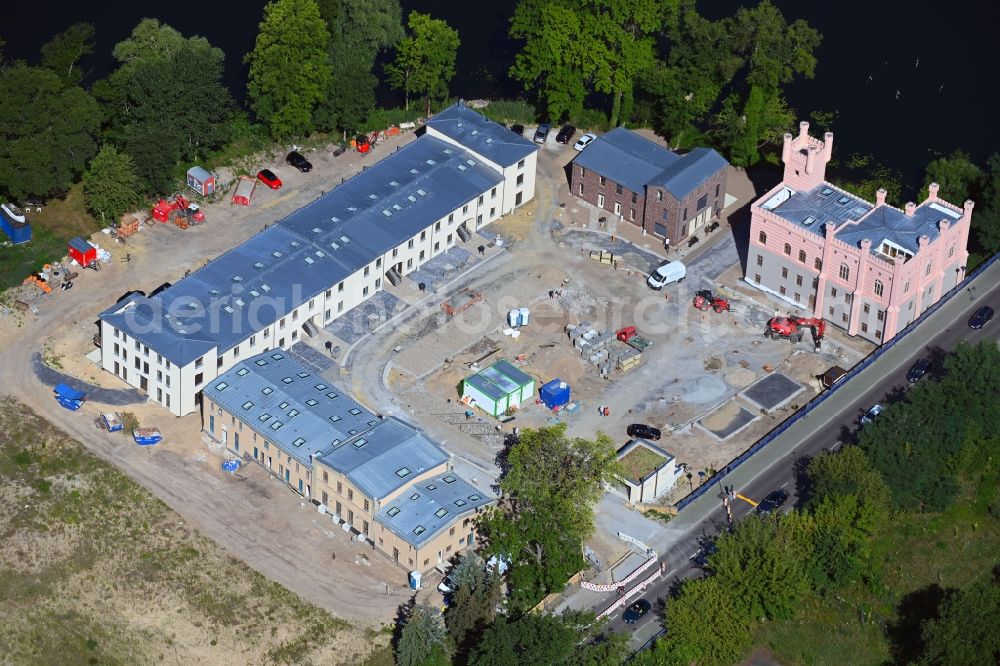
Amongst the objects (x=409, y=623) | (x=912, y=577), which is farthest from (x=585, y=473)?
(x=912, y=577)

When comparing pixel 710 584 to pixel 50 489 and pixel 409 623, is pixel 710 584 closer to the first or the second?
pixel 409 623

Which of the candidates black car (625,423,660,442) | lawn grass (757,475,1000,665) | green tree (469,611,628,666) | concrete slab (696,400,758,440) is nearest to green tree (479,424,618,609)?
green tree (469,611,628,666)

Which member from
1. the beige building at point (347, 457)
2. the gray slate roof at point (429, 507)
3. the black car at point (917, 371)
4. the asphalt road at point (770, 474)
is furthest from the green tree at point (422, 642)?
the black car at point (917, 371)

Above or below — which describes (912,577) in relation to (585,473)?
below

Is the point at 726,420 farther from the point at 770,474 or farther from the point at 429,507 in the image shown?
the point at 429,507

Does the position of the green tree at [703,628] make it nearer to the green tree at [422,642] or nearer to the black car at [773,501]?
the black car at [773,501]

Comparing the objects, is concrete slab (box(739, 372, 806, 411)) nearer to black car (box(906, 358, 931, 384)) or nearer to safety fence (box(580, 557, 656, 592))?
black car (box(906, 358, 931, 384))
